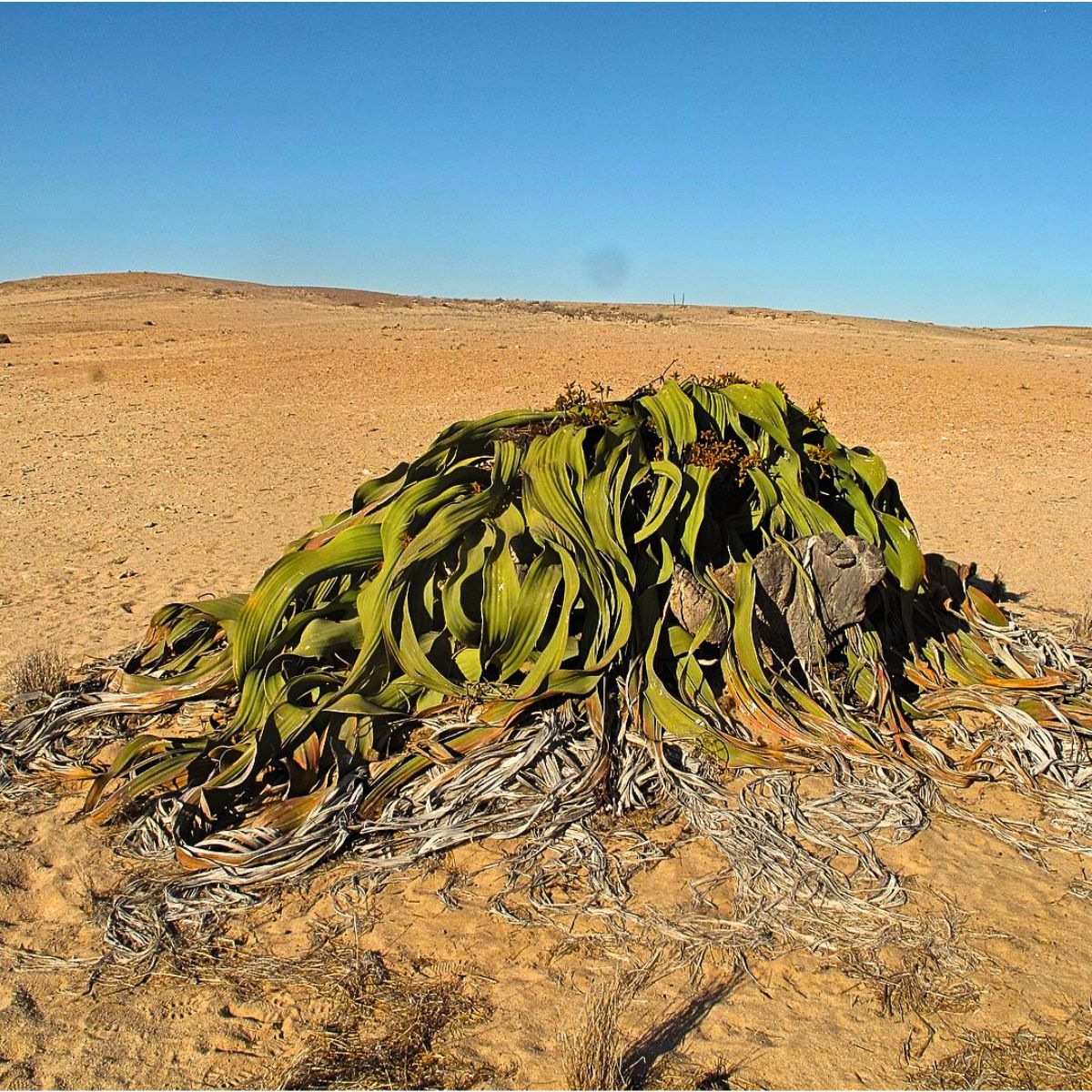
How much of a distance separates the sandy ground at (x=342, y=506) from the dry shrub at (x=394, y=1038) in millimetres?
43

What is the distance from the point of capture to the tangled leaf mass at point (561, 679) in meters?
3.00

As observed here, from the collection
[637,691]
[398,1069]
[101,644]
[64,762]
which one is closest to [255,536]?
[101,644]

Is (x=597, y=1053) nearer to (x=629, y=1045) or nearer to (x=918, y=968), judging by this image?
(x=629, y=1045)

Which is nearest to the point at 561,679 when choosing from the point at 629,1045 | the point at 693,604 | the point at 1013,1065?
the point at 693,604

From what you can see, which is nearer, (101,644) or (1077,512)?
(101,644)

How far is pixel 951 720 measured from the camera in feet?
11.7

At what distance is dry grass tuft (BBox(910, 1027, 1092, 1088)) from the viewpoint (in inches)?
80.0

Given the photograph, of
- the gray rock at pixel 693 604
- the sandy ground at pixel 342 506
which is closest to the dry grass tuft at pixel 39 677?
the sandy ground at pixel 342 506

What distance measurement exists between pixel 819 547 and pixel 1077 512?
181 inches

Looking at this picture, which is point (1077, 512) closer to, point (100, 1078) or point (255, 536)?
point (255, 536)

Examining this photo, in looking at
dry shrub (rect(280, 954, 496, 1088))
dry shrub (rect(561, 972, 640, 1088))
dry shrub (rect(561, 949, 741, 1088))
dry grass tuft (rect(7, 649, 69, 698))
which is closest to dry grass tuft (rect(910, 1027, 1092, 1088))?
dry shrub (rect(561, 949, 741, 1088))

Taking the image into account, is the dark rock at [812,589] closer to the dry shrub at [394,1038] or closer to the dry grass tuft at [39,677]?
the dry shrub at [394,1038]

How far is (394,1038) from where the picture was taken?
7.05ft

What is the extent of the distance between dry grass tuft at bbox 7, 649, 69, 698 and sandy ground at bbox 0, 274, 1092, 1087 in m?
0.39
